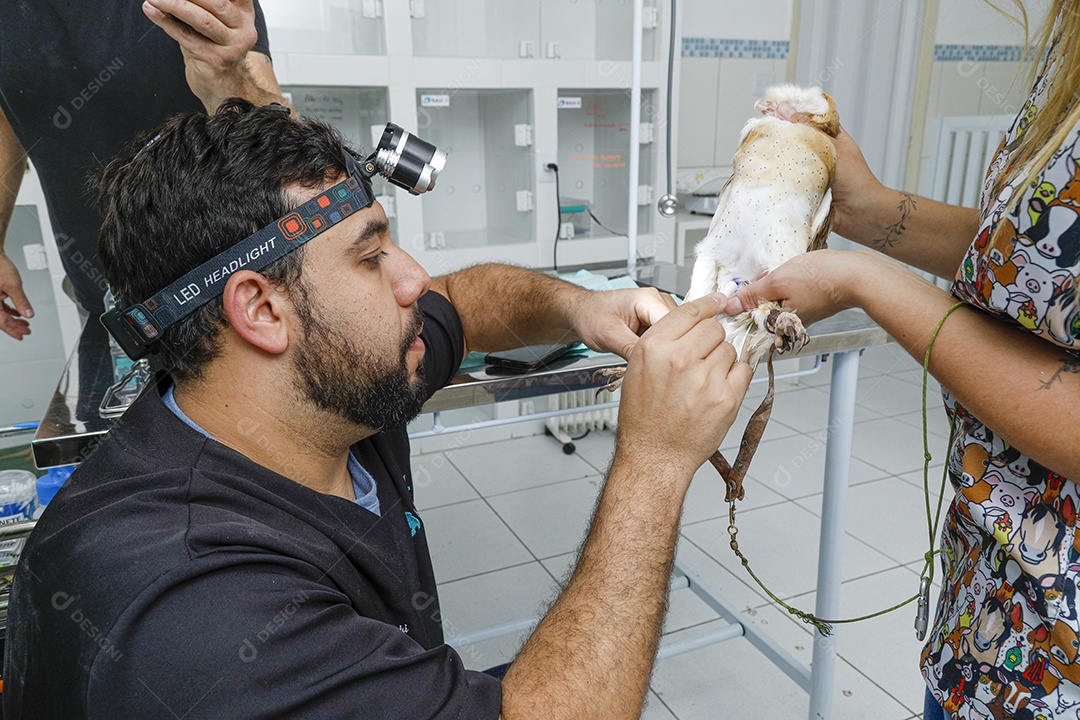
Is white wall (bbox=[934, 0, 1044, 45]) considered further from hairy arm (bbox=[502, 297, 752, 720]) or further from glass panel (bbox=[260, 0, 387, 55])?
hairy arm (bbox=[502, 297, 752, 720])

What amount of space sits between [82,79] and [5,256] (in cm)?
40

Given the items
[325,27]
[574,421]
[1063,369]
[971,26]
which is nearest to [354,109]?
[325,27]

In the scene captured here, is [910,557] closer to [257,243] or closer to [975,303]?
[975,303]

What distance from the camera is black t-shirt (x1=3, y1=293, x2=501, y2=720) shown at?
66cm

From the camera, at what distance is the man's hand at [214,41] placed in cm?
112

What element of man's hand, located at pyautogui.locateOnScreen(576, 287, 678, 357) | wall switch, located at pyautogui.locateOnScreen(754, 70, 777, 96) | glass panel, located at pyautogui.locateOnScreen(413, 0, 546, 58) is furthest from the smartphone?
wall switch, located at pyautogui.locateOnScreen(754, 70, 777, 96)

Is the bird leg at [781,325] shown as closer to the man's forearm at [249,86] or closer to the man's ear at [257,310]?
the man's ear at [257,310]

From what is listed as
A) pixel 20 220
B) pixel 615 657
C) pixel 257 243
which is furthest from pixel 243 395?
pixel 20 220

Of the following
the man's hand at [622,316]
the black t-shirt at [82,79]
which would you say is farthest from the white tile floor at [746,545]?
→ the black t-shirt at [82,79]

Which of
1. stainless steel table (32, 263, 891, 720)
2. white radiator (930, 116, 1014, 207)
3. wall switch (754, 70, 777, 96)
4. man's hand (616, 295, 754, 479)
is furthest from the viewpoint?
white radiator (930, 116, 1014, 207)

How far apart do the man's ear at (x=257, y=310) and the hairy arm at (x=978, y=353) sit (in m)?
0.68

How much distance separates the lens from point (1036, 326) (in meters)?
0.73

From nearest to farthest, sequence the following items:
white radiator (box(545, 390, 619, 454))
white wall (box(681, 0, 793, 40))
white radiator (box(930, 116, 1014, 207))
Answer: white radiator (box(545, 390, 619, 454)) → white wall (box(681, 0, 793, 40)) → white radiator (box(930, 116, 1014, 207))

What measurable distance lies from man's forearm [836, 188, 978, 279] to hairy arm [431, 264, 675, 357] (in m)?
0.36
